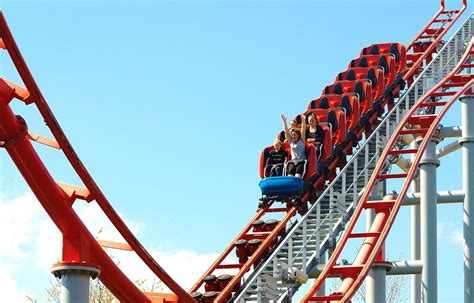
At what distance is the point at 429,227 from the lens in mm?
15523

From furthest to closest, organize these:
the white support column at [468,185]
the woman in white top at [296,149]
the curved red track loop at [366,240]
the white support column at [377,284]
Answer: the white support column at [468,185] < the woman in white top at [296,149] < the white support column at [377,284] < the curved red track loop at [366,240]

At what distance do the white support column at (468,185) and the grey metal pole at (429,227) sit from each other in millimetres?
480

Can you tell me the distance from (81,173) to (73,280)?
96cm

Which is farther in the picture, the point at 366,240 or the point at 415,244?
the point at 415,244

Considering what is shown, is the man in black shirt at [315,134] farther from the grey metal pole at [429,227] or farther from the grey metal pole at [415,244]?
the grey metal pole at [415,244]

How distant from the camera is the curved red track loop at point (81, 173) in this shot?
9219 mm

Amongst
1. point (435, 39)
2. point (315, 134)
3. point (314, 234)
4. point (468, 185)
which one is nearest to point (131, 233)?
point (314, 234)

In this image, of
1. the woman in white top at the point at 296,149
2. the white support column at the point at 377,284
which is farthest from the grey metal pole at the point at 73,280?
the woman in white top at the point at 296,149

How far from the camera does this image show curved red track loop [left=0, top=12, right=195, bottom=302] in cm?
922

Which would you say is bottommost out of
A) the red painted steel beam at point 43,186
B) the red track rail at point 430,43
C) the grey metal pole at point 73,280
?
the grey metal pole at point 73,280

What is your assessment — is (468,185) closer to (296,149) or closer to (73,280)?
(296,149)

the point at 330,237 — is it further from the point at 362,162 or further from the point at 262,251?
the point at 362,162

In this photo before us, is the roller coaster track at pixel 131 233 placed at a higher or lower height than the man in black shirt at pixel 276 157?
lower

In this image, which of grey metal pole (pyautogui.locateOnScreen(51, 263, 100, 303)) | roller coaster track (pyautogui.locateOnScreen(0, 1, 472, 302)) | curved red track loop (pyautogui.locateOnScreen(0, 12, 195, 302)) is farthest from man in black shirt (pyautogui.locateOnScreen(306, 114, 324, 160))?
grey metal pole (pyautogui.locateOnScreen(51, 263, 100, 303))
